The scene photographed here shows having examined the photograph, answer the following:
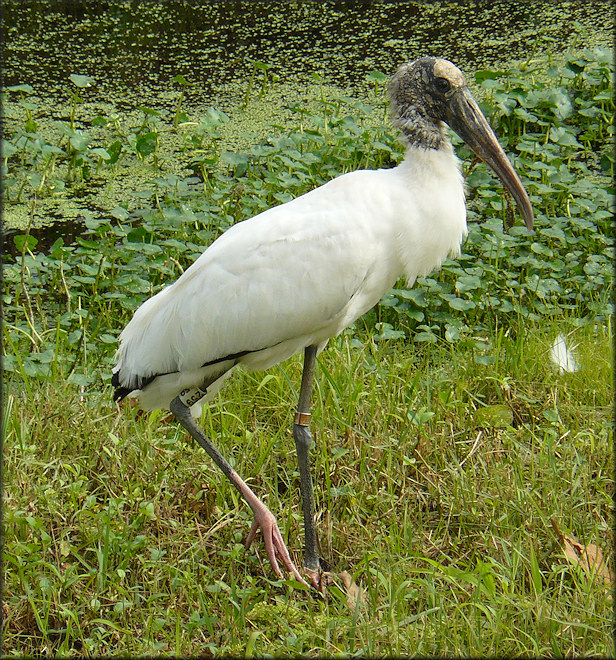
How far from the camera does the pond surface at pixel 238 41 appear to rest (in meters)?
6.42

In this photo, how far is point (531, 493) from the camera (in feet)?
10.0

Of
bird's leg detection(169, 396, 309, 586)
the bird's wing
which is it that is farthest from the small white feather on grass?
bird's leg detection(169, 396, 309, 586)

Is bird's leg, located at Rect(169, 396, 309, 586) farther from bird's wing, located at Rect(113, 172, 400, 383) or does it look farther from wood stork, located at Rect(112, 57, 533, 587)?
bird's wing, located at Rect(113, 172, 400, 383)

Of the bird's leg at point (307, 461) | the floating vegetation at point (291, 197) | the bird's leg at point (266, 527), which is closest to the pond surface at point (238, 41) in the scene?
the floating vegetation at point (291, 197)

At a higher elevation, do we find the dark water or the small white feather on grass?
the dark water

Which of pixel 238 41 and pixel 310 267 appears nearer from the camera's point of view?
pixel 310 267

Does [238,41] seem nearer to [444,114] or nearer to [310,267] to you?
[444,114]

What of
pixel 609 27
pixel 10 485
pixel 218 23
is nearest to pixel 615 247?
pixel 10 485

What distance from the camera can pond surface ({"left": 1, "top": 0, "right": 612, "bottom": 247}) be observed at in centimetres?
642

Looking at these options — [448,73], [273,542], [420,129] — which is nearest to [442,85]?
[448,73]

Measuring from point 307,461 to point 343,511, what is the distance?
219mm

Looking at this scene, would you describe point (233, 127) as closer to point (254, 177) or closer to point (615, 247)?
point (254, 177)

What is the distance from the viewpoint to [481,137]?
9.82 ft

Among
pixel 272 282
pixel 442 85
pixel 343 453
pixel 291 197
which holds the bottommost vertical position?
pixel 343 453
